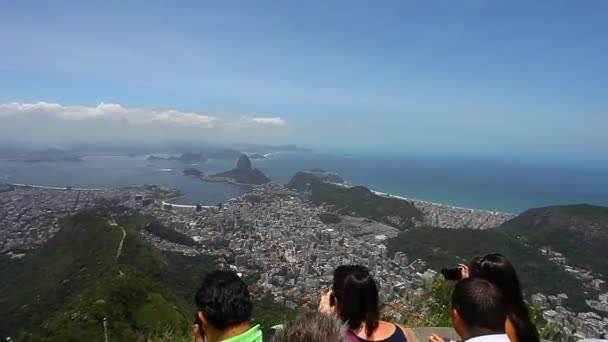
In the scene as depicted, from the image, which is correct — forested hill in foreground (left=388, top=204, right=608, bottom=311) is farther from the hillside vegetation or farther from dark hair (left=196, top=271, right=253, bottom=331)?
dark hair (left=196, top=271, right=253, bottom=331)

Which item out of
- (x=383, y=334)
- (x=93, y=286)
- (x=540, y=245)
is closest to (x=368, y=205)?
(x=540, y=245)

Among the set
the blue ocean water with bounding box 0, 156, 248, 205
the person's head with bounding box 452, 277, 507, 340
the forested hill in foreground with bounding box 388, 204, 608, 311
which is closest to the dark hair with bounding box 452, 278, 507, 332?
the person's head with bounding box 452, 277, 507, 340

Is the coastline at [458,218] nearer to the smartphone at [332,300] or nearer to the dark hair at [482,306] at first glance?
the smartphone at [332,300]

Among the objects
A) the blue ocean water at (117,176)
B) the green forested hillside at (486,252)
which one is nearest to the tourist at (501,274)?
the green forested hillside at (486,252)

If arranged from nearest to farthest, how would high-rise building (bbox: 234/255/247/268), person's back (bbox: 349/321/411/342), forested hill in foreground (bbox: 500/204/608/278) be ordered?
person's back (bbox: 349/321/411/342) < high-rise building (bbox: 234/255/247/268) < forested hill in foreground (bbox: 500/204/608/278)

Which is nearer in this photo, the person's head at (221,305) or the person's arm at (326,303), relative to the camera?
the person's head at (221,305)

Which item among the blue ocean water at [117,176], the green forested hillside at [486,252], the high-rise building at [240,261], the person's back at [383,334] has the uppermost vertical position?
the person's back at [383,334]
